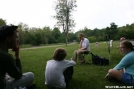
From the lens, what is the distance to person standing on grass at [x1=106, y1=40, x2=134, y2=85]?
446cm

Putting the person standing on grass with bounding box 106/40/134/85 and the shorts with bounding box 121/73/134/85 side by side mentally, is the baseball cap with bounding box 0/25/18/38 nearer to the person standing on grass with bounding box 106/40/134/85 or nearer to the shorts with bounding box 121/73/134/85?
the person standing on grass with bounding box 106/40/134/85

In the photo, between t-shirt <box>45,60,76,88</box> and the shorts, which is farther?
the shorts

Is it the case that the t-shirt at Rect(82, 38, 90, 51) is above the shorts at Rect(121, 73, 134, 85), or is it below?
above

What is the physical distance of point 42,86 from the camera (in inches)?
197

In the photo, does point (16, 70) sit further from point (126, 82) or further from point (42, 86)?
point (126, 82)

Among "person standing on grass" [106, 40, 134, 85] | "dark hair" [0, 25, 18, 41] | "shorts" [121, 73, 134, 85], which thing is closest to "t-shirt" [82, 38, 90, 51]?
"person standing on grass" [106, 40, 134, 85]

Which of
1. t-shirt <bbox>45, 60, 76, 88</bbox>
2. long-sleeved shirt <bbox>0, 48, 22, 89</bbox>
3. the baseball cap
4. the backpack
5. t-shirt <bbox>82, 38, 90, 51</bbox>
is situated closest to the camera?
long-sleeved shirt <bbox>0, 48, 22, 89</bbox>

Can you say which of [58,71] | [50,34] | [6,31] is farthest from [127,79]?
[50,34]

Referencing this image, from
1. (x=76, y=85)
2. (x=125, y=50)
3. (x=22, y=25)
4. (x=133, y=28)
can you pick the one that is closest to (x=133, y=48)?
(x=125, y=50)

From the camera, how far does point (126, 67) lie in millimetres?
4555

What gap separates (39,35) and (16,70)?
58.6 meters

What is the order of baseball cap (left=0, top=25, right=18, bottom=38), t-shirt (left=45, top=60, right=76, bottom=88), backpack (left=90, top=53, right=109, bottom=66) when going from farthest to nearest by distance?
backpack (left=90, top=53, right=109, bottom=66) → t-shirt (left=45, top=60, right=76, bottom=88) → baseball cap (left=0, top=25, right=18, bottom=38)

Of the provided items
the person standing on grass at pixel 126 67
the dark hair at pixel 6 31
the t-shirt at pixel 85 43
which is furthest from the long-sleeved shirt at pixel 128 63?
the t-shirt at pixel 85 43

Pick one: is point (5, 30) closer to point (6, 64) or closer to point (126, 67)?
point (6, 64)
